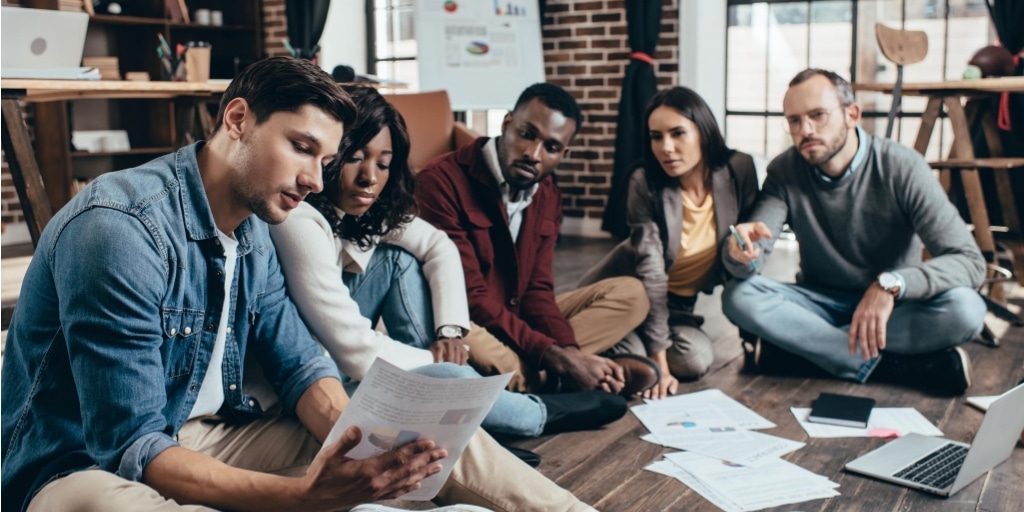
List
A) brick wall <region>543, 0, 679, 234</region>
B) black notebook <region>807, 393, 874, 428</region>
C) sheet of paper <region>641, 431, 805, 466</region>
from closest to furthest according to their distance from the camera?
sheet of paper <region>641, 431, 805, 466</region> < black notebook <region>807, 393, 874, 428</region> < brick wall <region>543, 0, 679, 234</region>

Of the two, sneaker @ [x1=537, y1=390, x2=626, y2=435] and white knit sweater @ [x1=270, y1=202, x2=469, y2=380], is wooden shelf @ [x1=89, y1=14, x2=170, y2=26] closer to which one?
white knit sweater @ [x1=270, y1=202, x2=469, y2=380]

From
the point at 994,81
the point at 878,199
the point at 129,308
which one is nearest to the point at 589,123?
the point at 994,81

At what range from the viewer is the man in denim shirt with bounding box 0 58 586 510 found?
4.11 feet

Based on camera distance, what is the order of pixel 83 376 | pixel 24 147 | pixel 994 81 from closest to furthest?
1. pixel 83 376
2. pixel 24 147
3. pixel 994 81

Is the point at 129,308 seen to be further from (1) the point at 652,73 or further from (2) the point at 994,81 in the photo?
(1) the point at 652,73

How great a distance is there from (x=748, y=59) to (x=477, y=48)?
1.52 meters

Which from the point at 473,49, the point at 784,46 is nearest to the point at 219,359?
the point at 473,49

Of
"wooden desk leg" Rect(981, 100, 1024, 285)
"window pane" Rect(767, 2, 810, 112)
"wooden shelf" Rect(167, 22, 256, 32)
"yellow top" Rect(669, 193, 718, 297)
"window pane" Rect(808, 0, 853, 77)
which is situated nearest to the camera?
"yellow top" Rect(669, 193, 718, 297)

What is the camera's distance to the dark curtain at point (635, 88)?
533 cm

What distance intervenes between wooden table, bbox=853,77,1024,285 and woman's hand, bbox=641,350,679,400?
1.52 metres

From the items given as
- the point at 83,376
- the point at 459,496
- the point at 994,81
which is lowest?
the point at 459,496

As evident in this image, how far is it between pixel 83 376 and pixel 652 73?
4.50 meters

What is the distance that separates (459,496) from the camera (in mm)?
1620

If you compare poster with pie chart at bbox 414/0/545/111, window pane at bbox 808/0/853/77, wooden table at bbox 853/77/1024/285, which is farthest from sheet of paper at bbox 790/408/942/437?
poster with pie chart at bbox 414/0/545/111
